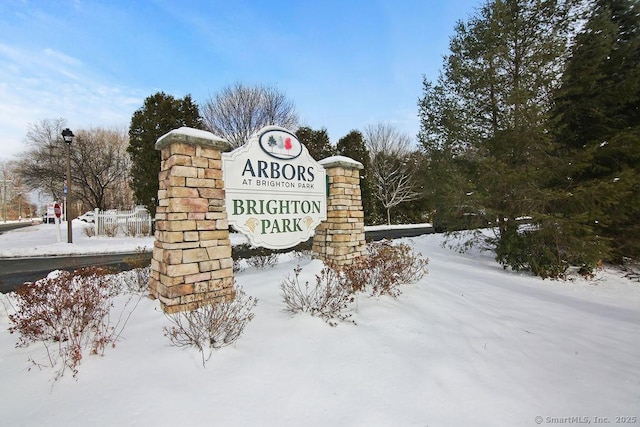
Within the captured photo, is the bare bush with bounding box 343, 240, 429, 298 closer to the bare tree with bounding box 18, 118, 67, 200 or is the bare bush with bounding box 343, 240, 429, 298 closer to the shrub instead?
the shrub

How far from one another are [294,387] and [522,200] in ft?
24.1

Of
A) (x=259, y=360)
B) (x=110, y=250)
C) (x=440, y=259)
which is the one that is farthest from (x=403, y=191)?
(x=259, y=360)

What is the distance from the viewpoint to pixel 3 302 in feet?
14.3

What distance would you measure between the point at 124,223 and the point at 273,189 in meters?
15.2

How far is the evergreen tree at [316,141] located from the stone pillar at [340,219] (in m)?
15.8

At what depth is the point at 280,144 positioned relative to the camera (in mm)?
4711

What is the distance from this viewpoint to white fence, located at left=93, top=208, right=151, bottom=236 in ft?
51.6

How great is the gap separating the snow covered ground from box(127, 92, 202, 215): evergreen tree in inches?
505

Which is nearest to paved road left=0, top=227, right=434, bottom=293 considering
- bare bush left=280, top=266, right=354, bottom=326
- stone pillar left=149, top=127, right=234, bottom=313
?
stone pillar left=149, top=127, right=234, bottom=313

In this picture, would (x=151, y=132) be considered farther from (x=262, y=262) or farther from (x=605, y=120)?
(x=605, y=120)

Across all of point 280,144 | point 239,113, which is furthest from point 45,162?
point 280,144

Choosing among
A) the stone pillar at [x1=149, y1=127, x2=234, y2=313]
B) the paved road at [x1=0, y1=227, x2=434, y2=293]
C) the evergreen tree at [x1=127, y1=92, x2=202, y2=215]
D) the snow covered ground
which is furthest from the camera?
the evergreen tree at [x1=127, y1=92, x2=202, y2=215]

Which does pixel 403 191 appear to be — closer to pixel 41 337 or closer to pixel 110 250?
pixel 110 250

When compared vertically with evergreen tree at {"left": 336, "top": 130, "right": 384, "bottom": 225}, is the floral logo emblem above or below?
below
